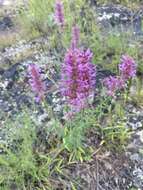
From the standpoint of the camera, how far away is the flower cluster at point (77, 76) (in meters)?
2.56

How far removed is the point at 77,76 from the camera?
259 cm

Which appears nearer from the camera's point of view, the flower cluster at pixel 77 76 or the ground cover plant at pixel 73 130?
the flower cluster at pixel 77 76

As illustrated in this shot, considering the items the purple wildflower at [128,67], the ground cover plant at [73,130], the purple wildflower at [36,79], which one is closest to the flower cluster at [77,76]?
the ground cover plant at [73,130]

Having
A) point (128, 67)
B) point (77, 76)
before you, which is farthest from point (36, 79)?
point (128, 67)

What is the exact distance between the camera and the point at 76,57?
8.36ft

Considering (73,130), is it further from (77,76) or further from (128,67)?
(128,67)

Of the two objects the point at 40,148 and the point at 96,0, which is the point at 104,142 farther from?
the point at 96,0

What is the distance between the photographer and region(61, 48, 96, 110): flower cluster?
256cm

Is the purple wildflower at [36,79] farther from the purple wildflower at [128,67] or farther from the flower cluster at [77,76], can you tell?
the purple wildflower at [128,67]

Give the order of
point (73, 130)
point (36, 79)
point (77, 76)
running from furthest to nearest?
point (73, 130)
point (36, 79)
point (77, 76)

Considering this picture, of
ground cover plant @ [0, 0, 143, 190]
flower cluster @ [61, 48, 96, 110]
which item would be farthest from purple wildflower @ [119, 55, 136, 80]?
flower cluster @ [61, 48, 96, 110]

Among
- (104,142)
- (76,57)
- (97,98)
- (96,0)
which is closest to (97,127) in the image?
(104,142)

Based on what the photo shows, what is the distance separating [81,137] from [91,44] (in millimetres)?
1582

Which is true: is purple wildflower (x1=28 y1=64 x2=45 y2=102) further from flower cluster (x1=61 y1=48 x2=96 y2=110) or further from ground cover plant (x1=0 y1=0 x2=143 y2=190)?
flower cluster (x1=61 y1=48 x2=96 y2=110)
